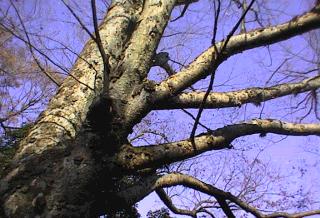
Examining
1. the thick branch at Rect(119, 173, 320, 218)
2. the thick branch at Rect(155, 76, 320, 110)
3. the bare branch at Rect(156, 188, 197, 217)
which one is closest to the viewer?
the thick branch at Rect(119, 173, 320, 218)

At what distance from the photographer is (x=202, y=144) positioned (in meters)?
3.04

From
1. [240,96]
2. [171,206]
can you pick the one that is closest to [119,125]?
[240,96]

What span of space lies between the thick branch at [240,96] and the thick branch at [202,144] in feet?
0.86

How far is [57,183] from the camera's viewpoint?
7.67 feet

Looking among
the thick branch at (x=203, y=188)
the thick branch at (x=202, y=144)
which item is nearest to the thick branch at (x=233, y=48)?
the thick branch at (x=202, y=144)

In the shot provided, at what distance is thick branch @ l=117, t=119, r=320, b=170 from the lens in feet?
8.87

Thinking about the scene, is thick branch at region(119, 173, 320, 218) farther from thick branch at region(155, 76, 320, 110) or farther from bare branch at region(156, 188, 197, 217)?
thick branch at region(155, 76, 320, 110)

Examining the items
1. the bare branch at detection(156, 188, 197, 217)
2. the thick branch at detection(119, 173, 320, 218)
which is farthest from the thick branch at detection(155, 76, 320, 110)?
the bare branch at detection(156, 188, 197, 217)

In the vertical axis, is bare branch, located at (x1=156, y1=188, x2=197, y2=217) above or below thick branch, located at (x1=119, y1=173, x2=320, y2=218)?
above

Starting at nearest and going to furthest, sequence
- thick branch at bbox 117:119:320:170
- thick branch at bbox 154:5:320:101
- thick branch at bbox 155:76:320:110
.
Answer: thick branch at bbox 117:119:320:170, thick branch at bbox 154:5:320:101, thick branch at bbox 155:76:320:110

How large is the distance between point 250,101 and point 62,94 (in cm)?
189

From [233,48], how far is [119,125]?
1.33 metres

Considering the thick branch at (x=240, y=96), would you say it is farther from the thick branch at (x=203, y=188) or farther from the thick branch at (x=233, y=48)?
the thick branch at (x=203, y=188)

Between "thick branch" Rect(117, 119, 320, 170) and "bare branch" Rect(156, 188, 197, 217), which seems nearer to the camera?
"thick branch" Rect(117, 119, 320, 170)
